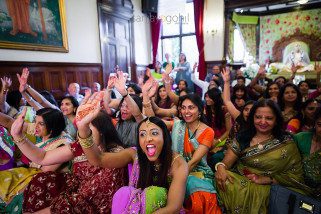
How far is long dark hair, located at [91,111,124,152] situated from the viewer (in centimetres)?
164

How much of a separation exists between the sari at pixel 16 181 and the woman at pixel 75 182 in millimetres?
185

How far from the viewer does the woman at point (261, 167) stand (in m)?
1.73

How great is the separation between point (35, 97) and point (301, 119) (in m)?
3.21

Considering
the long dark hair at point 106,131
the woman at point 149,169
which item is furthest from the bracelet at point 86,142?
the long dark hair at point 106,131

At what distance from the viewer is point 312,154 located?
169 centimetres

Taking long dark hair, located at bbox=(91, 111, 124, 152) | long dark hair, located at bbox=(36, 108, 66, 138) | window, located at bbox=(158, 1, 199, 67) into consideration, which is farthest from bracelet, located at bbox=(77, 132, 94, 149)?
window, located at bbox=(158, 1, 199, 67)

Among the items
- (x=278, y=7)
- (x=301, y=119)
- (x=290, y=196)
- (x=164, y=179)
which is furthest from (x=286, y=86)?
(x=278, y=7)

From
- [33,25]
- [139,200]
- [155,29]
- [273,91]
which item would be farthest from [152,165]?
[155,29]

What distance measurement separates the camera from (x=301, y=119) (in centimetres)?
249

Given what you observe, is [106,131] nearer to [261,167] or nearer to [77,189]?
[77,189]

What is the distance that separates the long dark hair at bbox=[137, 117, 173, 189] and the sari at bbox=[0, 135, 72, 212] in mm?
771

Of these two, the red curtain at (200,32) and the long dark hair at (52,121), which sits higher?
the red curtain at (200,32)

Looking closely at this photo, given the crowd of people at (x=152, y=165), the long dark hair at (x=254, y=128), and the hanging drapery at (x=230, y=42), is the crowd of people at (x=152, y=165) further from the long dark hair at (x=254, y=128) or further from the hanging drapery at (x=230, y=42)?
the hanging drapery at (x=230, y=42)

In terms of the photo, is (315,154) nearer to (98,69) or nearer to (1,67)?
(1,67)
